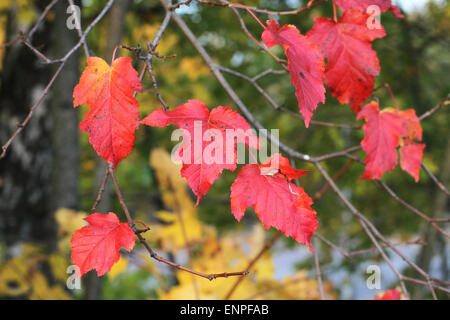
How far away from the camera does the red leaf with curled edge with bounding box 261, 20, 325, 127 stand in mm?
594

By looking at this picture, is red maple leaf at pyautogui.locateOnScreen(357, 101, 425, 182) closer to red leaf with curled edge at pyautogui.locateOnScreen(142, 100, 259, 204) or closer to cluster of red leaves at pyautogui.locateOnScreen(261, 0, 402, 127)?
cluster of red leaves at pyautogui.locateOnScreen(261, 0, 402, 127)

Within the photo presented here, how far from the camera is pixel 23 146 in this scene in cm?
200

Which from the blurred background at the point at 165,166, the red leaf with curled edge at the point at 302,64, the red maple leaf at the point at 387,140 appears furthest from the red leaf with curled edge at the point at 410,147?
the blurred background at the point at 165,166

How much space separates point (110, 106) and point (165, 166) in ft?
3.13

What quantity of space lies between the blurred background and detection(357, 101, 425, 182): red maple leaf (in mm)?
556

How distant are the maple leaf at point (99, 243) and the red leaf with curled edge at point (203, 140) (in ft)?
0.47

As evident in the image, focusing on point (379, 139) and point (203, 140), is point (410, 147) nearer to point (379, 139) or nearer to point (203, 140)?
point (379, 139)

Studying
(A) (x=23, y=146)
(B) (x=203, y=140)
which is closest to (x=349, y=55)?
(B) (x=203, y=140)

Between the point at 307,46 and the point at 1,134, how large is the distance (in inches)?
73.3

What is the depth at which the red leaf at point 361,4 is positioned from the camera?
71 cm

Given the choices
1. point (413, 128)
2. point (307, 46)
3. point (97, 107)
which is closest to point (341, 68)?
point (307, 46)

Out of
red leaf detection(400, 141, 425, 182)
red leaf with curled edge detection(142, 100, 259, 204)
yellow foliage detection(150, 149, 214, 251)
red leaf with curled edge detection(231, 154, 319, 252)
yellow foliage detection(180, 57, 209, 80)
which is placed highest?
yellow foliage detection(180, 57, 209, 80)

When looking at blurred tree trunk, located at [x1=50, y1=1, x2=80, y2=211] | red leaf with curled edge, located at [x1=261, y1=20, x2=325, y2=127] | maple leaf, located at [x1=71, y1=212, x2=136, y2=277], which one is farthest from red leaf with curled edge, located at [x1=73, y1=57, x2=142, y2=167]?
blurred tree trunk, located at [x1=50, y1=1, x2=80, y2=211]
